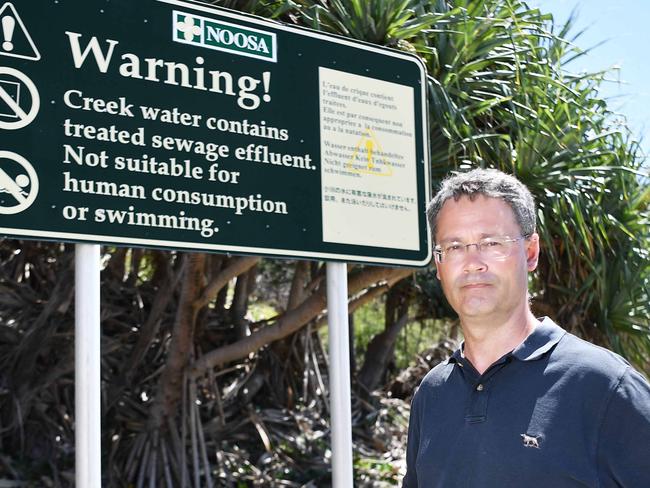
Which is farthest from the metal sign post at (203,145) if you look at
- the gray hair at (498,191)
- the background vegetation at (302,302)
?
the gray hair at (498,191)

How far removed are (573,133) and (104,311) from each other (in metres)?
3.44

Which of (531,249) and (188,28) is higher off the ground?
(188,28)

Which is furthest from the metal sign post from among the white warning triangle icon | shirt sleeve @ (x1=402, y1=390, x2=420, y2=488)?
shirt sleeve @ (x1=402, y1=390, x2=420, y2=488)

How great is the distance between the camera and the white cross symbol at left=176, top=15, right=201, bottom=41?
4023mm

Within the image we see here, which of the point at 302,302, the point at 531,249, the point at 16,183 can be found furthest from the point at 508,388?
A: the point at 302,302

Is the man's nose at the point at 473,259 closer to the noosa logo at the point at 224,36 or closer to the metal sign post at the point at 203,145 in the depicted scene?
the metal sign post at the point at 203,145

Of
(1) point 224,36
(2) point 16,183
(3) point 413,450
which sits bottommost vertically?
(3) point 413,450

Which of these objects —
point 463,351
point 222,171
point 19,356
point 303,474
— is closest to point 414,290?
point 303,474

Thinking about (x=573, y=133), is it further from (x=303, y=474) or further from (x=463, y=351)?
(x=463, y=351)

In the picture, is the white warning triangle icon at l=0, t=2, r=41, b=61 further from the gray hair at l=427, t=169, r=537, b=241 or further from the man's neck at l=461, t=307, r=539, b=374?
the man's neck at l=461, t=307, r=539, b=374

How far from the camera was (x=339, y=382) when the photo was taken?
4.25m

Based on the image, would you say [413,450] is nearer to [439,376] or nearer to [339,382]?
[439,376]

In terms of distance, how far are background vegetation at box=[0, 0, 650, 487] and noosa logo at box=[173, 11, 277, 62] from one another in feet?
3.71

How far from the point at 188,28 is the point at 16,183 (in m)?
1.02
